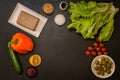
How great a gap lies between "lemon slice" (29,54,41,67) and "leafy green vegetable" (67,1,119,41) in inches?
9.0

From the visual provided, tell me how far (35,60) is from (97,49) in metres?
0.33

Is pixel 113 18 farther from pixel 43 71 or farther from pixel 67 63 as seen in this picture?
pixel 43 71

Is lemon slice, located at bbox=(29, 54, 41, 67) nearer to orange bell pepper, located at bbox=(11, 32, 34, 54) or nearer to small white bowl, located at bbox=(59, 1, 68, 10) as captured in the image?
orange bell pepper, located at bbox=(11, 32, 34, 54)

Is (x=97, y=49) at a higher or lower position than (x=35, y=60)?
higher

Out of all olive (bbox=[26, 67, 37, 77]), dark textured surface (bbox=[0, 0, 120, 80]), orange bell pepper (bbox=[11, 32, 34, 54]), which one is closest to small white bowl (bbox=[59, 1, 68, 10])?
dark textured surface (bbox=[0, 0, 120, 80])

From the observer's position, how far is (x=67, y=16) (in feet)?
5.87

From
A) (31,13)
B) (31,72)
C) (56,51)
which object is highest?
(31,13)

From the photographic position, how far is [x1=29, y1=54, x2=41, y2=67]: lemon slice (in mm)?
1727

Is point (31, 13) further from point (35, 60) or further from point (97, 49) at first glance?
point (97, 49)

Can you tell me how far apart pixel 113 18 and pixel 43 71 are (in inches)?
18.4

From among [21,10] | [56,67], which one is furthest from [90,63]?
[21,10]

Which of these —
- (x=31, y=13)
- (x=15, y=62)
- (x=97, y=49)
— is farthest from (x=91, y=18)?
(x=15, y=62)

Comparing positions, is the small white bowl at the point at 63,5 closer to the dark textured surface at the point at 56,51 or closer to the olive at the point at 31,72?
the dark textured surface at the point at 56,51

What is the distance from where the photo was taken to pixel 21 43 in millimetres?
1711
